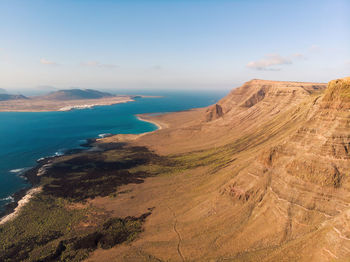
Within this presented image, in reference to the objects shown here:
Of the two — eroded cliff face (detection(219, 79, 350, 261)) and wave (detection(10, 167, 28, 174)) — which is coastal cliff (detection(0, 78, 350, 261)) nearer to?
eroded cliff face (detection(219, 79, 350, 261))

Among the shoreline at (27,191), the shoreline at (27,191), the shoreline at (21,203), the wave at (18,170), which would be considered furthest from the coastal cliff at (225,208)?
the wave at (18,170)

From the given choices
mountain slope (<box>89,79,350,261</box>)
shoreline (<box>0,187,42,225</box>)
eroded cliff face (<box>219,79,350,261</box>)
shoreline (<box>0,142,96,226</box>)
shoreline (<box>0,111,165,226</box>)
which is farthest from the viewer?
shoreline (<box>0,142,96,226</box>)

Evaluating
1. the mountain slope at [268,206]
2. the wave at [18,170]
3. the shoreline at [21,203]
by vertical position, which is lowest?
the shoreline at [21,203]

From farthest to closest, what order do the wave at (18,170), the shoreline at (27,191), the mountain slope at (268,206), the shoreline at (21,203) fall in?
1. the wave at (18,170)
2. the shoreline at (27,191)
3. the shoreline at (21,203)
4. the mountain slope at (268,206)

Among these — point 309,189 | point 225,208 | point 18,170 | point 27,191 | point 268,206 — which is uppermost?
point 309,189

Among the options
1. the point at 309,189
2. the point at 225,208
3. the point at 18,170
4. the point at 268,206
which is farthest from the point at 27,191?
the point at 309,189

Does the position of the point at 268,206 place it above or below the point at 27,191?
above

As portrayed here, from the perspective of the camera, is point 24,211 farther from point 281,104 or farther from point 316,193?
point 281,104

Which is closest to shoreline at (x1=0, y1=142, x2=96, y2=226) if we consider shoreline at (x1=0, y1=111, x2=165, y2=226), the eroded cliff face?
shoreline at (x1=0, y1=111, x2=165, y2=226)

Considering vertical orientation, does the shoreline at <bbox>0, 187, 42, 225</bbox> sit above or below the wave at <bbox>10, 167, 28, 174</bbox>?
below

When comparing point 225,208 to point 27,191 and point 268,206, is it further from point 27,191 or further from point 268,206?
point 27,191

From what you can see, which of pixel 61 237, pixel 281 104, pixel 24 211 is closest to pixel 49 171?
pixel 24 211

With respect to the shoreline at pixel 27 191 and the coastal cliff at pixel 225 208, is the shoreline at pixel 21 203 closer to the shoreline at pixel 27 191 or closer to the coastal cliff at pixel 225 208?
the shoreline at pixel 27 191
